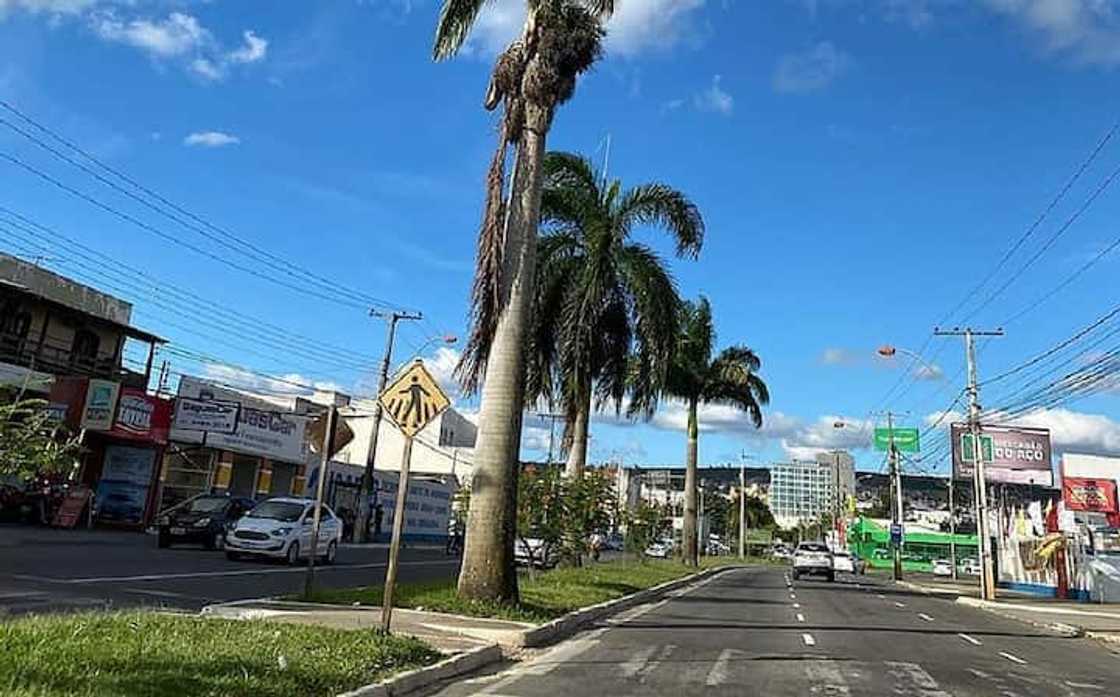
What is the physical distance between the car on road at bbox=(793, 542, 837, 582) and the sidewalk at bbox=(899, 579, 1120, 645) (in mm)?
9252

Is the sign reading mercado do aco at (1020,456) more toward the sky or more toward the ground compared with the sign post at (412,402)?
more toward the sky

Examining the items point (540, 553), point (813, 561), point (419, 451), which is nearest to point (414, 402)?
point (540, 553)

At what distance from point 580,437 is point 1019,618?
13.2 metres

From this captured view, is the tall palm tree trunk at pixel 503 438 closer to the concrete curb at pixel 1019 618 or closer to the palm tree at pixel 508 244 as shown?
the palm tree at pixel 508 244

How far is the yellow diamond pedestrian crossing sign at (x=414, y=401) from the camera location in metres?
12.0

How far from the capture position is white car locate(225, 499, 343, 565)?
2527 centimetres

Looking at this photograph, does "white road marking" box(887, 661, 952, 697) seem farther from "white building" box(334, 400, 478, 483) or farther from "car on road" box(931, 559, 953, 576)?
"white building" box(334, 400, 478, 483)

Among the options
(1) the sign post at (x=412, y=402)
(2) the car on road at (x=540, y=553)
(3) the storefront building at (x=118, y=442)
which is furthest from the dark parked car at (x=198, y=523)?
(1) the sign post at (x=412, y=402)

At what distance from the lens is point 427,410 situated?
39.5ft

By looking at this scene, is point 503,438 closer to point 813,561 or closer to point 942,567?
point 813,561

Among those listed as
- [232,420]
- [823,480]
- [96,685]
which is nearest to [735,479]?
[823,480]

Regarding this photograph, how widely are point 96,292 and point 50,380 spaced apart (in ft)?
31.2

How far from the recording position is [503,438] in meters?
16.1

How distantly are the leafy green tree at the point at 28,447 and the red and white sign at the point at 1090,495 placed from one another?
162 feet
